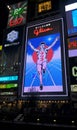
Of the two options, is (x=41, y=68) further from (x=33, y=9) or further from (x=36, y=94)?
(x=33, y=9)

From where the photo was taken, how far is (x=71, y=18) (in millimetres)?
9312

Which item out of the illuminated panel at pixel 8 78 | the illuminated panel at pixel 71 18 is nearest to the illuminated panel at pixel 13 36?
the illuminated panel at pixel 8 78

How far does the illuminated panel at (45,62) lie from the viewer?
28.0 ft

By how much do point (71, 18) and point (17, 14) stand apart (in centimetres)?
391

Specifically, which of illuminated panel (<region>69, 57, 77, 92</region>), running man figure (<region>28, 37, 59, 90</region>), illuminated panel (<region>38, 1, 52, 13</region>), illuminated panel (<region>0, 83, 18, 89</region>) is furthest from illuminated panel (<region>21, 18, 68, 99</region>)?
illuminated panel (<region>38, 1, 52, 13</region>)

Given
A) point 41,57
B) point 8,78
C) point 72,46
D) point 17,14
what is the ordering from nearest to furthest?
1. point 72,46
2. point 41,57
3. point 8,78
4. point 17,14

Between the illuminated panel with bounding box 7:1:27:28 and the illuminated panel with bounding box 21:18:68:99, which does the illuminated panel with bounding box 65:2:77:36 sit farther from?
the illuminated panel with bounding box 7:1:27:28

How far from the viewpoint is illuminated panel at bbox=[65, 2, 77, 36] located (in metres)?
9.00

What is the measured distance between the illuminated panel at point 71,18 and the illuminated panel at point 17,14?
2.83 m

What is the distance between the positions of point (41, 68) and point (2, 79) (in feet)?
7.19

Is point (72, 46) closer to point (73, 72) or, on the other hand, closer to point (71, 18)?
point (73, 72)

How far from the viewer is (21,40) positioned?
1067 cm

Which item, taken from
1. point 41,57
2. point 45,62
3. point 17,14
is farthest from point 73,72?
point 17,14

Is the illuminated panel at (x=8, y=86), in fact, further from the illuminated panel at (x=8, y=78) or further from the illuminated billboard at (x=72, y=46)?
the illuminated billboard at (x=72, y=46)
